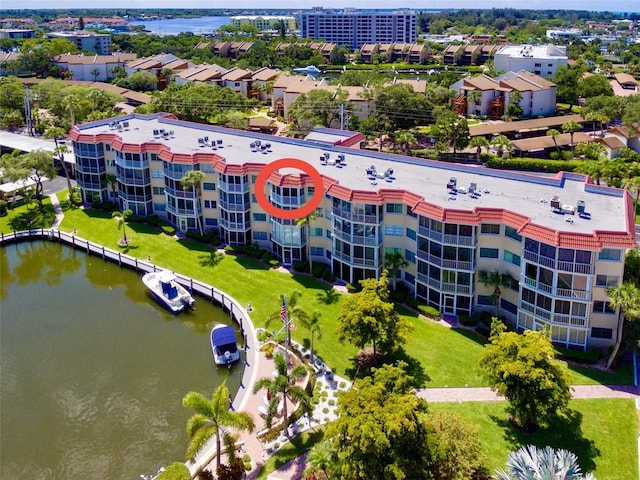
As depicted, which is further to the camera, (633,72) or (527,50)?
(633,72)

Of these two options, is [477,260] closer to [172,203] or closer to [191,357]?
[191,357]

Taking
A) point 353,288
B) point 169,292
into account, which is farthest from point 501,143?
point 169,292

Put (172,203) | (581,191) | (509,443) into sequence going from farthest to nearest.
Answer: (172,203)
(581,191)
(509,443)

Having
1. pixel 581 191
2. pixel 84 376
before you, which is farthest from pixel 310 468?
pixel 581 191

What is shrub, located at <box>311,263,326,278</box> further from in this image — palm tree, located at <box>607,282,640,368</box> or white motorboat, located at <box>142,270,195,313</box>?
palm tree, located at <box>607,282,640,368</box>

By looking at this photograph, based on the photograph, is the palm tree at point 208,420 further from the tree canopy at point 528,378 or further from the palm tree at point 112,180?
the palm tree at point 112,180

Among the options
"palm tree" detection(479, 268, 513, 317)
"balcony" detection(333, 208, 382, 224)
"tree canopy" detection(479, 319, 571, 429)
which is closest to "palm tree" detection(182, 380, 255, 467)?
"tree canopy" detection(479, 319, 571, 429)

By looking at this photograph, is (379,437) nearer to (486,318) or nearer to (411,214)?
(486,318)
